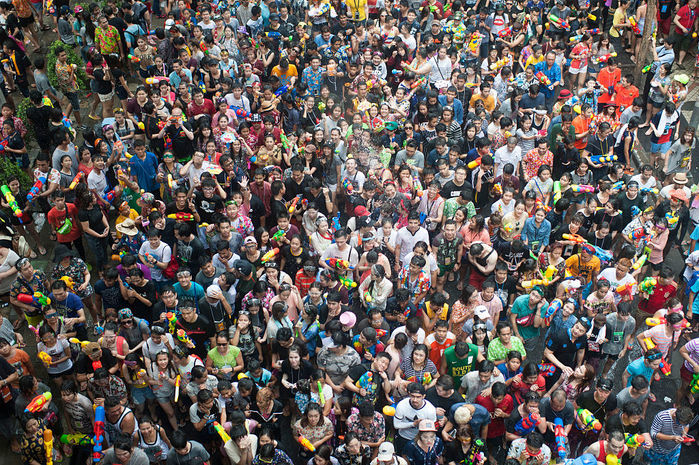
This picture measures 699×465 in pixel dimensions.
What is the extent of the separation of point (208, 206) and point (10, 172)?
313 centimetres

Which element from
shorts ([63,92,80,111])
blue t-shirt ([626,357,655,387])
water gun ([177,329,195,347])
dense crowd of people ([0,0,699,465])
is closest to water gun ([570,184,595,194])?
dense crowd of people ([0,0,699,465])

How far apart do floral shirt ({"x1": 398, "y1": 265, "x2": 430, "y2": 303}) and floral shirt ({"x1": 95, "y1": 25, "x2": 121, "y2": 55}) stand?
7.86 meters

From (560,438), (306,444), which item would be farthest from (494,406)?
(306,444)

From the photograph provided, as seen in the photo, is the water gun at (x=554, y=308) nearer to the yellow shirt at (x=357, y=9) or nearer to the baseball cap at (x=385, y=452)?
the baseball cap at (x=385, y=452)

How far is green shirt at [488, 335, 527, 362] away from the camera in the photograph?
848cm

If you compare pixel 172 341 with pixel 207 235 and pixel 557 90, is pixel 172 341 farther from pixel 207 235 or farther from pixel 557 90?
pixel 557 90

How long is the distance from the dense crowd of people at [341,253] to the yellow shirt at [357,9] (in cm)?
145

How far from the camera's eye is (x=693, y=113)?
14156mm

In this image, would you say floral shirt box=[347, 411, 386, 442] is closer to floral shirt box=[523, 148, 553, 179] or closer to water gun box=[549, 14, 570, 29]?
floral shirt box=[523, 148, 553, 179]

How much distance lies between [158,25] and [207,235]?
9281 millimetres

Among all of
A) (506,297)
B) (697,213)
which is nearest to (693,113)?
(697,213)

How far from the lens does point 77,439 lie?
8.09 meters

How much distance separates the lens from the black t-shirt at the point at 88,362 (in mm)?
8484

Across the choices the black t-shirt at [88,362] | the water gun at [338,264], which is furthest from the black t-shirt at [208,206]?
the black t-shirt at [88,362]
